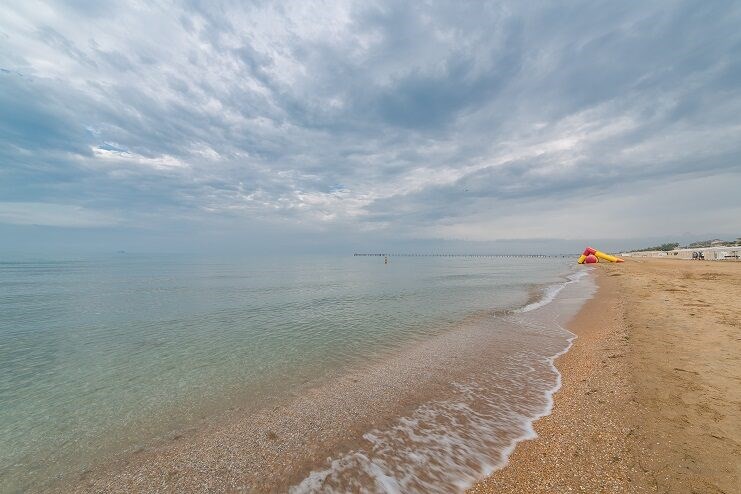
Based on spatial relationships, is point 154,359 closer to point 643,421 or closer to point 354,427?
point 354,427

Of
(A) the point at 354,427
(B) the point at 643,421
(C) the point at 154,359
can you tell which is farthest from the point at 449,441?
(C) the point at 154,359

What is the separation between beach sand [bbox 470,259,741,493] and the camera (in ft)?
16.1

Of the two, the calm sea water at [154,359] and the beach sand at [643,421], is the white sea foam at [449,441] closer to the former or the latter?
the beach sand at [643,421]

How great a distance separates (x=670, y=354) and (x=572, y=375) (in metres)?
3.56

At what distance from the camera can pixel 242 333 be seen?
1742 cm

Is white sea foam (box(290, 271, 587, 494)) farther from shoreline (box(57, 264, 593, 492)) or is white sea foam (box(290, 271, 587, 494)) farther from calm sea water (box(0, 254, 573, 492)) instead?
calm sea water (box(0, 254, 573, 492))

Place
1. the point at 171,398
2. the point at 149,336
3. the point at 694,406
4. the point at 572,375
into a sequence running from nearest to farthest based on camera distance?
the point at 694,406
the point at 171,398
the point at 572,375
the point at 149,336

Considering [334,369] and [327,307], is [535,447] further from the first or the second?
[327,307]

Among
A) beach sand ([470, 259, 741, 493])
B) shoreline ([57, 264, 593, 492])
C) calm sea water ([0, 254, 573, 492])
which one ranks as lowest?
calm sea water ([0, 254, 573, 492])

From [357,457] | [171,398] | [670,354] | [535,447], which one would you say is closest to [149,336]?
[171,398]

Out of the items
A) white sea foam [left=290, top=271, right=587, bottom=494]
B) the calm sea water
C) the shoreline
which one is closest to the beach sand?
white sea foam [left=290, top=271, right=587, bottom=494]

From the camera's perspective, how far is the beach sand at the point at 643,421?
16.1ft

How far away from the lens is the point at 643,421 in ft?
21.1

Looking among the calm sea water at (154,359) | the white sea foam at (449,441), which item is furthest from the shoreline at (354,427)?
the calm sea water at (154,359)
